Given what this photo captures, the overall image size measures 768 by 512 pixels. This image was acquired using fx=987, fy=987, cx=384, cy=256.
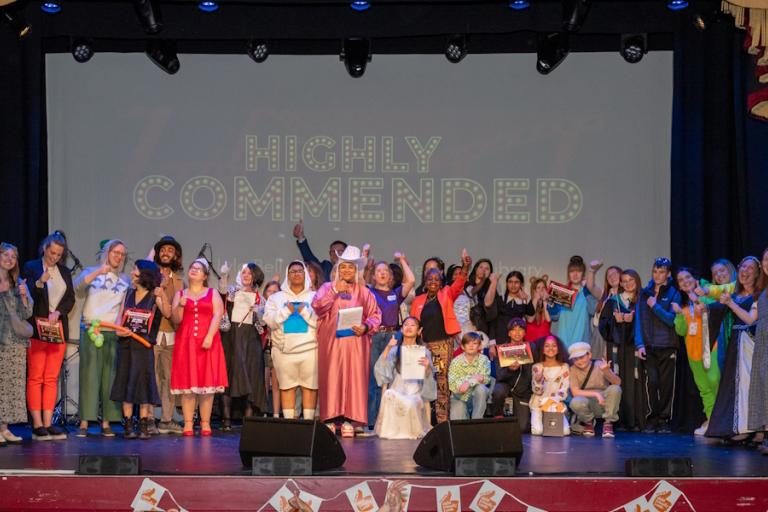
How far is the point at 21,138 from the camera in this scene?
956 cm

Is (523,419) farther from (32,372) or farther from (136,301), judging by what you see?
(32,372)

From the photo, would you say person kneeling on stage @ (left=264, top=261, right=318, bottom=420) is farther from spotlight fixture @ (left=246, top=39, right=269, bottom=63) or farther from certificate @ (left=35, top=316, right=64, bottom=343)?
spotlight fixture @ (left=246, top=39, right=269, bottom=63)

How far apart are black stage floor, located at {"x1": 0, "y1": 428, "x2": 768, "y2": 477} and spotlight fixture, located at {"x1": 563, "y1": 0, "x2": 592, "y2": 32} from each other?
11.4 feet

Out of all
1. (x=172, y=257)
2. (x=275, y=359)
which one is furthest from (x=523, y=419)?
(x=172, y=257)

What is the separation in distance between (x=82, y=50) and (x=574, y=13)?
470 cm

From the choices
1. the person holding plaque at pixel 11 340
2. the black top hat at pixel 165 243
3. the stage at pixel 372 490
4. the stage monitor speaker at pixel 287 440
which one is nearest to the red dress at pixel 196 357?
the black top hat at pixel 165 243

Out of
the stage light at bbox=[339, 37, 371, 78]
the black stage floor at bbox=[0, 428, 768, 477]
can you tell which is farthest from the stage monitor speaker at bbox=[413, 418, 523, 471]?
the stage light at bbox=[339, 37, 371, 78]

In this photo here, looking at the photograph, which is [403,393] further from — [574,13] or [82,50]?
[82,50]

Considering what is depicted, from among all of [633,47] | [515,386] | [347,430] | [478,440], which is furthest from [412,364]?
[633,47]

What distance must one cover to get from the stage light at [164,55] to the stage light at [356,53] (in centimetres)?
174

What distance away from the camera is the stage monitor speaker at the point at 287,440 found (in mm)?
5426

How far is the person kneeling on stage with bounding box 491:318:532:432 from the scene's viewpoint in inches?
328

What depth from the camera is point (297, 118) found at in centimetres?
1021

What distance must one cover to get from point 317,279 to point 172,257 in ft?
4.58
